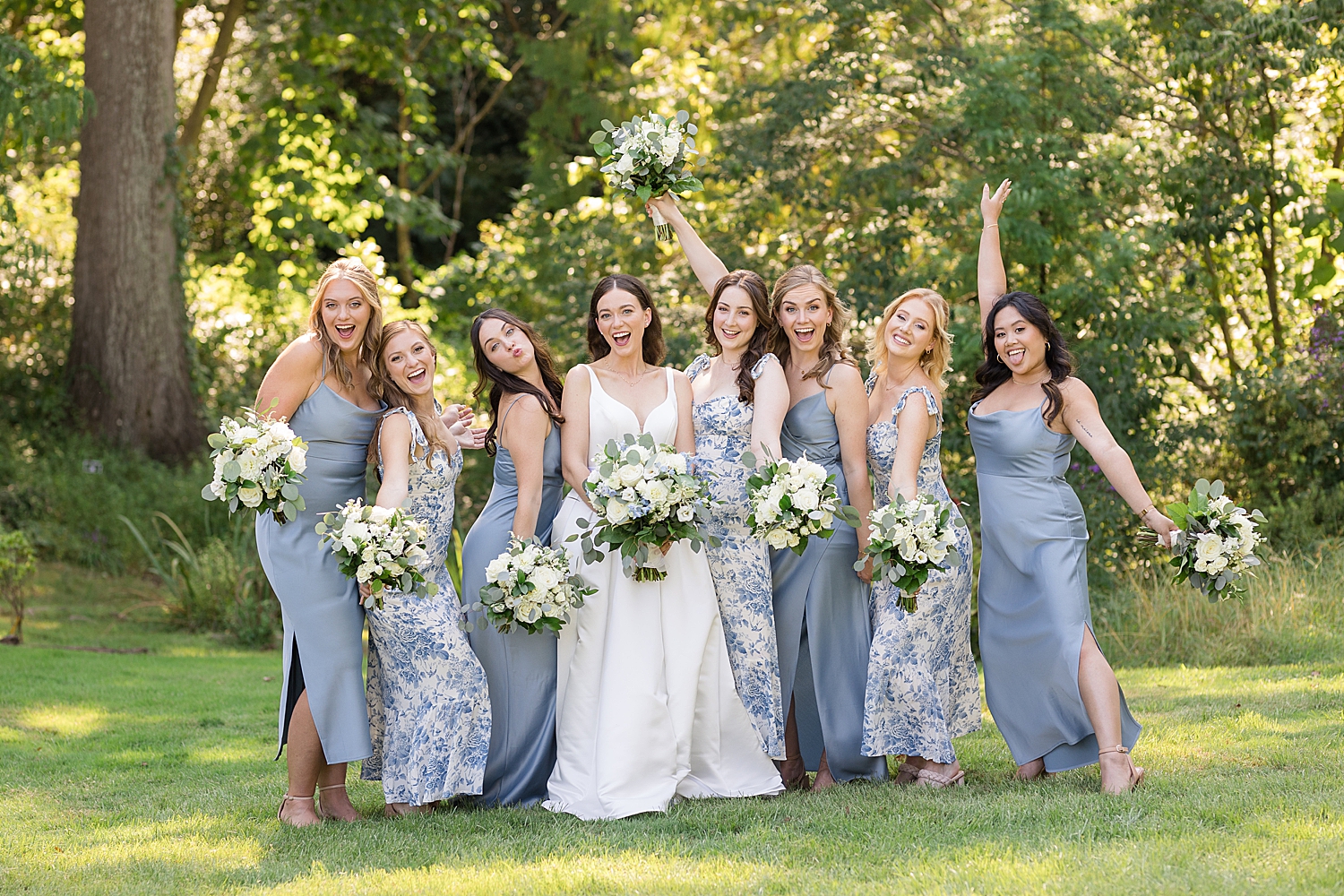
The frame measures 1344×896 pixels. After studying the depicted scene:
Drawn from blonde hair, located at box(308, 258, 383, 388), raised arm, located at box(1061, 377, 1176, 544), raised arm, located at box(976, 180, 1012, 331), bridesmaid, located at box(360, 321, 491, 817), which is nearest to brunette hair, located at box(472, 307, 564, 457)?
bridesmaid, located at box(360, 321, 491, 817)

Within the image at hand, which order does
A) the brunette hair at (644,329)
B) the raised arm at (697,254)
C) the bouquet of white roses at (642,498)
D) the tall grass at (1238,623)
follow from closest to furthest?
the bouquet of white roses at (642,498) → the brunette hair at (644,329) → the raised arm at (697,254) → the tall grass at (1238,623)

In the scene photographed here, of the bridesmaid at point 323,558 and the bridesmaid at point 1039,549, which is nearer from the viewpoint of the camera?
the bridesmaid at point 323,558

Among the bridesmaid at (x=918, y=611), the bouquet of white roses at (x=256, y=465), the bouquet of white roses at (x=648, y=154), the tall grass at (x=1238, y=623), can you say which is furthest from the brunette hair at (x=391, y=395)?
the tall grass at (x=1238, y=623)

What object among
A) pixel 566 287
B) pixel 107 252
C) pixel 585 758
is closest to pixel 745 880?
pixel 585 758

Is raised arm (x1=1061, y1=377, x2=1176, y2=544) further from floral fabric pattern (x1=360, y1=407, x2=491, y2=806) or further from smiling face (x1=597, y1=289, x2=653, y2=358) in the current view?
floral fabric pattern (x1=360, y1=407, x2=491, y2=806)

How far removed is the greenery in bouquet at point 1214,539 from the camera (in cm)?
506

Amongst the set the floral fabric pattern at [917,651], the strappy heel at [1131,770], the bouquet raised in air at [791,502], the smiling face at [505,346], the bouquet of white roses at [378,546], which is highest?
the smiling face at [505,346]

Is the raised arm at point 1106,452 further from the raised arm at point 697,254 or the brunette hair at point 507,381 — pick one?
the brunette hair at point 507,381

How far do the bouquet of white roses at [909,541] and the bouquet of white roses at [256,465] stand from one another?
228cm

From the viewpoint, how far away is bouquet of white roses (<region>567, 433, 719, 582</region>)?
4.95 m

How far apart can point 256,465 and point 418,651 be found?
104cm

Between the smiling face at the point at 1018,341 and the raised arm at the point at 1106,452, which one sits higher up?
the smiling face at the point at 1018,341

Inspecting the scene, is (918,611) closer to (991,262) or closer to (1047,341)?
(1047,341)

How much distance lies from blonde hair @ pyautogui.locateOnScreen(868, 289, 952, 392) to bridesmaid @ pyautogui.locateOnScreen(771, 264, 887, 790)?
0.23m
